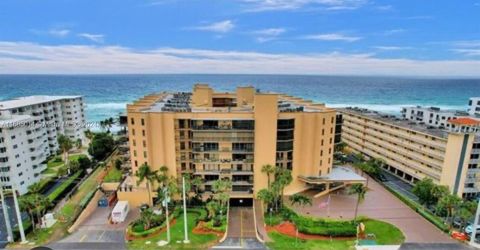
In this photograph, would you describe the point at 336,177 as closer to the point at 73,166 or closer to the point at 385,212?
the point at 385,212

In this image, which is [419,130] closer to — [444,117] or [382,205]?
[382,205]

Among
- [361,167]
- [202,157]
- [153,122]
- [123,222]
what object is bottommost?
[123,222]

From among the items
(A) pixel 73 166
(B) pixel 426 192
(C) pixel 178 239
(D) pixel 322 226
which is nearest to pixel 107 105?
(A) pixel 73 166

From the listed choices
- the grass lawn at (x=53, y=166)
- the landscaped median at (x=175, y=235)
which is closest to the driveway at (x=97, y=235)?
the landscaped median at (x=175, y=235)

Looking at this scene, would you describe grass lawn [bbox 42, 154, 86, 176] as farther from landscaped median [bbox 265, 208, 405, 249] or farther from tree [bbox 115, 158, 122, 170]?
landscaped median [bbox 265, 208, 405, 249]

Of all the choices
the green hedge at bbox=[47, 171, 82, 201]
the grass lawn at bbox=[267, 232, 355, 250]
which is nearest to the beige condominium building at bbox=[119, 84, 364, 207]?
the grass lawn at bbox=[267, 232, 355, 250]

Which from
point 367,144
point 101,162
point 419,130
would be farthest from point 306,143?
point 101,162

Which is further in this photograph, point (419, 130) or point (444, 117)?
point (444, 117)
